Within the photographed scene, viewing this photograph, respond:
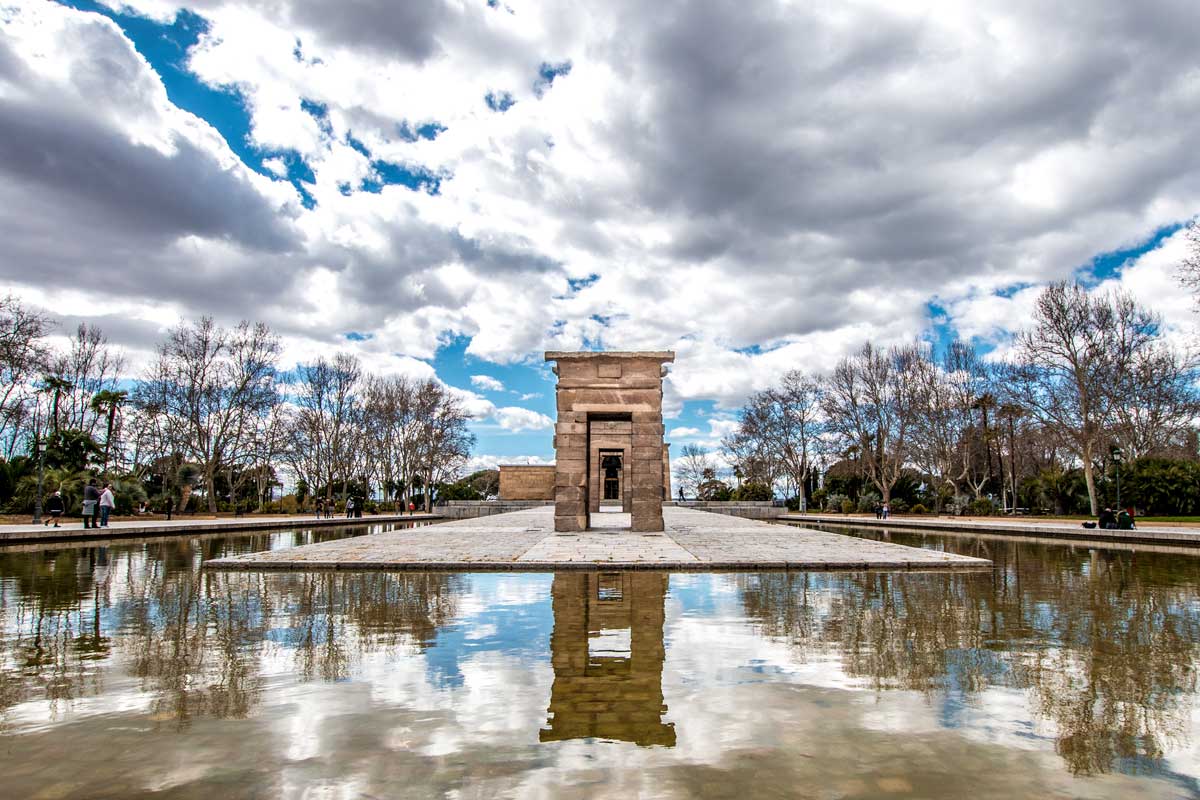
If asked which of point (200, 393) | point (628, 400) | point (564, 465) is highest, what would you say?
point (200, 393)

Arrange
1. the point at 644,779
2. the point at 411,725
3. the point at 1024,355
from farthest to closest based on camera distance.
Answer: the point at 1024,355, the point at 411,725, the point at 644,779

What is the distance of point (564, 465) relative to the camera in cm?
1931

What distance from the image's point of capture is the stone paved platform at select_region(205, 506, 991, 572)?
11.0m

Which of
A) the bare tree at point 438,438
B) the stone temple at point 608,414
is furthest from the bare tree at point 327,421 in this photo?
the stone temple at point 608,414

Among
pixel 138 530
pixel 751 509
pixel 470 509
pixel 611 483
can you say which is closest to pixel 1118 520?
pixel 751 509

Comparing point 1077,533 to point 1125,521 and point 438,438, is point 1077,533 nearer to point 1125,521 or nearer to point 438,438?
point 1125,521

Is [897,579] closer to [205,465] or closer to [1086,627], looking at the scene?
[1086,627]

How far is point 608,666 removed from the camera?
16.4 feet

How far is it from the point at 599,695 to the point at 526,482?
62.7 m

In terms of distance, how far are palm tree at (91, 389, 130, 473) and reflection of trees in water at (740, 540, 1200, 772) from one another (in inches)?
1558

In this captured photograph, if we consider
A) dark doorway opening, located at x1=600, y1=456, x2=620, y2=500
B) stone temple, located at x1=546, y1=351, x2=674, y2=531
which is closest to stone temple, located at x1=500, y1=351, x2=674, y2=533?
stone temple, located at x1=546, y1=351, x2=674, y2=531

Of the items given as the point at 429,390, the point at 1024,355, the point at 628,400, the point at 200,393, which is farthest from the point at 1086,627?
the point at 429,390

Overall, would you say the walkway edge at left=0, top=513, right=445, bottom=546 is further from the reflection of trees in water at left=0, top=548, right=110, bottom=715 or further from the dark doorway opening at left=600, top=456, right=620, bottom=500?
the dark doorway opening at left=600, top=456, right=620, bottom=500

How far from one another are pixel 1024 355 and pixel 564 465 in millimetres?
25209
